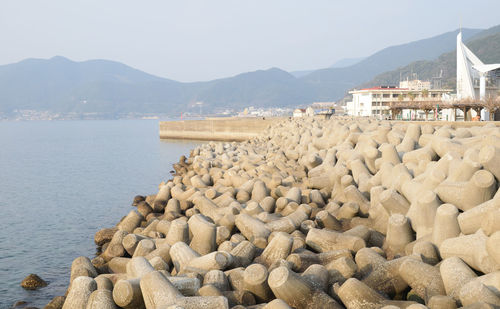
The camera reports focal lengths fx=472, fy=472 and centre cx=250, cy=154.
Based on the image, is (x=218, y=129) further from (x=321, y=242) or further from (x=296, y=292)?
(x=296, y=292)

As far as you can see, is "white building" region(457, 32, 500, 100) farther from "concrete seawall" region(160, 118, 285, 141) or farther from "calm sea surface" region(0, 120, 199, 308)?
"calm sea surface" region(0, 120, 199, 308)

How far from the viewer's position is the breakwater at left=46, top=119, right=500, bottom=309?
420 centimetres

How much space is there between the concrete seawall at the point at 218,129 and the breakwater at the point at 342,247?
3415 centimetres

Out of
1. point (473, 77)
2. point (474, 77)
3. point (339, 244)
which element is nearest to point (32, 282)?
point (339, 244)

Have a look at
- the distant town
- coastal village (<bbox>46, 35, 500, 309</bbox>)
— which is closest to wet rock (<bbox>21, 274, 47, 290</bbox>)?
coastal village (<bbox>46, 35, 500, 309</bbox>)

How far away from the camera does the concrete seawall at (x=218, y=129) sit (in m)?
44.8

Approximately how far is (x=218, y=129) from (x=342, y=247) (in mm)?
43701

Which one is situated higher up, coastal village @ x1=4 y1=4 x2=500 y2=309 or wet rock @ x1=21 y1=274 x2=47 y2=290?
coastal village @ x1=4 y1=4 x2=500 y2=309

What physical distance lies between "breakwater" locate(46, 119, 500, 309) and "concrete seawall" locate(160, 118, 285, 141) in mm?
34153

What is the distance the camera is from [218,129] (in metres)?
49.1

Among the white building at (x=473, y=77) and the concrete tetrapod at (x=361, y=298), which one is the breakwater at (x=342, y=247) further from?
the white building at (x=473, y=77)

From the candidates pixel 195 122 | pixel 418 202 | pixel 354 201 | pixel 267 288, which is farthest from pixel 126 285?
pixel 195 122

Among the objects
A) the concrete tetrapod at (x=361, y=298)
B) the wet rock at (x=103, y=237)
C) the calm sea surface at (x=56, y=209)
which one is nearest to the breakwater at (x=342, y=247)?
the concrete tetrapod at (x=361, y=298)

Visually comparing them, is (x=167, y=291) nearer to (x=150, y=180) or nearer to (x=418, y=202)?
(x=418, y=202)
